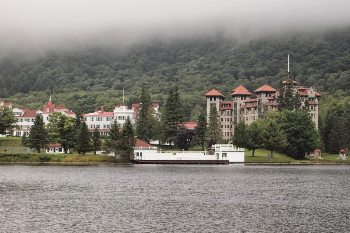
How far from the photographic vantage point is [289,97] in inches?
7023

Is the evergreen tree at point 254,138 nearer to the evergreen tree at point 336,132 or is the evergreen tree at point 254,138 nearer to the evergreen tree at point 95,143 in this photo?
the evergreen tree at point 336,132

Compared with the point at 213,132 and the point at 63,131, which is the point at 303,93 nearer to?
the point at 213,132

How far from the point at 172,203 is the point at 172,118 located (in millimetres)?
103568

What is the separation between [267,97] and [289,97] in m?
11.5

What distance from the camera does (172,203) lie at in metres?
66.0

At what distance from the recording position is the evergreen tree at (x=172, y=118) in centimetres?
16775

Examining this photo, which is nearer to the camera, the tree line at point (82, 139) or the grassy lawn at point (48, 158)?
the grassy lawn at point (48, 158)

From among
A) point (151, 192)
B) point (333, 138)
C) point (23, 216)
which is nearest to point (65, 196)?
point (151, 192)

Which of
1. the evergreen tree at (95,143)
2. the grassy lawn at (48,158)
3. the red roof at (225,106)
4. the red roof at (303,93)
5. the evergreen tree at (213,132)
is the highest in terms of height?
the red roof at (303,93)

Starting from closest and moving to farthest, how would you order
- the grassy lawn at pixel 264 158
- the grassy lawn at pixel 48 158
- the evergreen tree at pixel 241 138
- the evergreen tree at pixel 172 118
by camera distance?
1. the grassy lawn at pixel 48 158
2. the grassy lawn at pixel 264 158
3. the evergreen tree at pixel 241 138
4. the evergreen tree at pixel 172 118

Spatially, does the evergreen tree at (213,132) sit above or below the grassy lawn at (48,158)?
above

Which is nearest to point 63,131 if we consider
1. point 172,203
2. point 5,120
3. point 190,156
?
point 5,120

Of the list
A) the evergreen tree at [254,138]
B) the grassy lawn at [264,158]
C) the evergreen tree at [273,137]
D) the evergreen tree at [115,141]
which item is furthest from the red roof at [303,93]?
the evergreen tree at [115,141]

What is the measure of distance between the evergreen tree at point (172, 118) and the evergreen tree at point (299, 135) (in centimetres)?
2815
